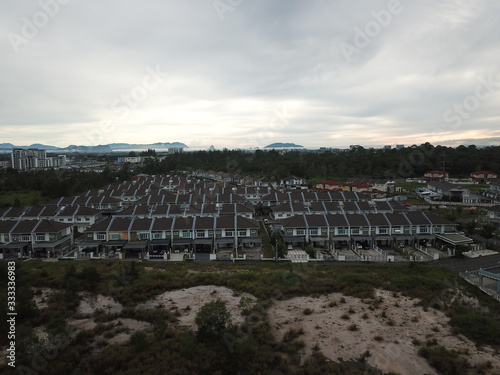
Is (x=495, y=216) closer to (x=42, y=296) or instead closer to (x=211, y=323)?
(x=211, y=323)

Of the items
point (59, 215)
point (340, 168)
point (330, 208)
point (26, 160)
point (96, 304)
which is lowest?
point (96, 304)

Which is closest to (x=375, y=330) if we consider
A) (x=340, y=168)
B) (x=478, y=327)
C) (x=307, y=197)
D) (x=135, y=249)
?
(x=478, y=327)

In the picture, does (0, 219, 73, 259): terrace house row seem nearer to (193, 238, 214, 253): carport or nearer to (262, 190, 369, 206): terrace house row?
(193, 238, 214, 253): carport

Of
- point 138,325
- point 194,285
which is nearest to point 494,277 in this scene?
point 194,285

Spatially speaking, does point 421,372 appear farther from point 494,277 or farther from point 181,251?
point 181,251

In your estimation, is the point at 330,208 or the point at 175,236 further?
the point at 330,208

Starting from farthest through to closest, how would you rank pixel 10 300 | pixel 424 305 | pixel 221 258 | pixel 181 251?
pixel 181 251 → pixel 221 258 → pixel 424 305 → pixel 10 300
